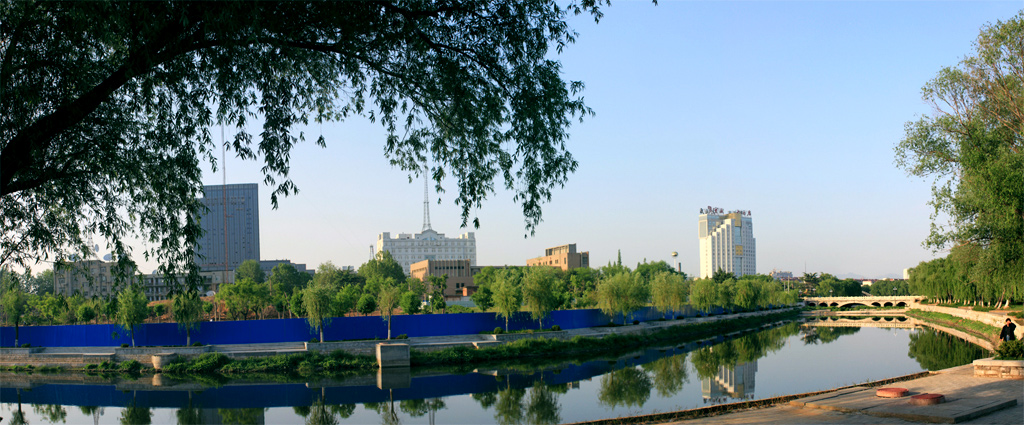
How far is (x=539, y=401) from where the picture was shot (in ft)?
73.9

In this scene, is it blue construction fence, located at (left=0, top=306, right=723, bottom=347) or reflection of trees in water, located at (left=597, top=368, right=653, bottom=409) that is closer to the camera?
reflection of trees in water, located at (left=597, top=368, right=653, bottom=409)

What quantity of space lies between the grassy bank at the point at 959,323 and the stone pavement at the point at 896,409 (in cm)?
2584

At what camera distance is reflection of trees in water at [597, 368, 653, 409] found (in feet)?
72.4

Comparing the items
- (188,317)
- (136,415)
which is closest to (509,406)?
(136,415)

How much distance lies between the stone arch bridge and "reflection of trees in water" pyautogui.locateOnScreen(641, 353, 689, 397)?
74092 millimetres

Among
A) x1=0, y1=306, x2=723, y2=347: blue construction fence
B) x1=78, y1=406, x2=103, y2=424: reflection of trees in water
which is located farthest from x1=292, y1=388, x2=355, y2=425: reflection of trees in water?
x1=0, y1=306, x2=723, y2=347: blue construction fence

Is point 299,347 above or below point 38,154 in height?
below

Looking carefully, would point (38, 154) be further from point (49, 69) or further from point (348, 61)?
point (348, 61)

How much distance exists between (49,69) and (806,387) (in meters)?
24.6

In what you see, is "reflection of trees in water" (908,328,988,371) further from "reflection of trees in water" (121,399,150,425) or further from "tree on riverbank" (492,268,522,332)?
"reflection of trees in water" (121,399,150,425)

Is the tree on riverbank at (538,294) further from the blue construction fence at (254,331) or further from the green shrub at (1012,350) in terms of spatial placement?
the green shrub at (1012,350)

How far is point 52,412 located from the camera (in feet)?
75.5

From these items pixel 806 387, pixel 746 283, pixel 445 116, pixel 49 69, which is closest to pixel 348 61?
pixel 445 116

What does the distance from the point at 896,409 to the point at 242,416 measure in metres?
18.1
